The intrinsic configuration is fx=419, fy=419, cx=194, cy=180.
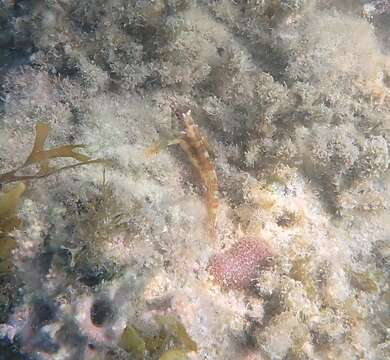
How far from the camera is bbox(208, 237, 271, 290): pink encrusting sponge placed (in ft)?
11.9

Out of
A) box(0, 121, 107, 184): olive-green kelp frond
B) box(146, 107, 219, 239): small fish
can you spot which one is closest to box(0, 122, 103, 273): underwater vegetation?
box(0, 121, 107, 184): olive-green kelp frond

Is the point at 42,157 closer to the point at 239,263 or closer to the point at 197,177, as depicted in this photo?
the point at 197,177

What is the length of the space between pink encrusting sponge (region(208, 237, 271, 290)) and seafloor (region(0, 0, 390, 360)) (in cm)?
2

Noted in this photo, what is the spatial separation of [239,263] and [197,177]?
89cm

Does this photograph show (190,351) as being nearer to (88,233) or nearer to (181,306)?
(181,306)

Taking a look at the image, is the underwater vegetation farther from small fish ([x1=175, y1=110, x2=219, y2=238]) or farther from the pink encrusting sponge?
the pink encrusting sponge

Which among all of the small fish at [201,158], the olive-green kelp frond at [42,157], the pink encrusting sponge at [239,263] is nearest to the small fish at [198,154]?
the small fish at [201,158]

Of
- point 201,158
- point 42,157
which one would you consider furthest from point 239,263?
point 42,157

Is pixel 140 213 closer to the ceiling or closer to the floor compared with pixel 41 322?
closer to the ceiling

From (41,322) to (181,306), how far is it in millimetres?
1046

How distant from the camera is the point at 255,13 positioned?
4.51m

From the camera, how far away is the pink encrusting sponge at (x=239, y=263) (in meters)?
3.62

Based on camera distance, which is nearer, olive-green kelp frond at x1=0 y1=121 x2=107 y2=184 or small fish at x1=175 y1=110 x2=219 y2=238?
olive-green kelp frond at x1=0 y1=121 x2=107 y2=184

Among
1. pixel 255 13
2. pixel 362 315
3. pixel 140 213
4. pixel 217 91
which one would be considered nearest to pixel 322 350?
pixel 362 315
